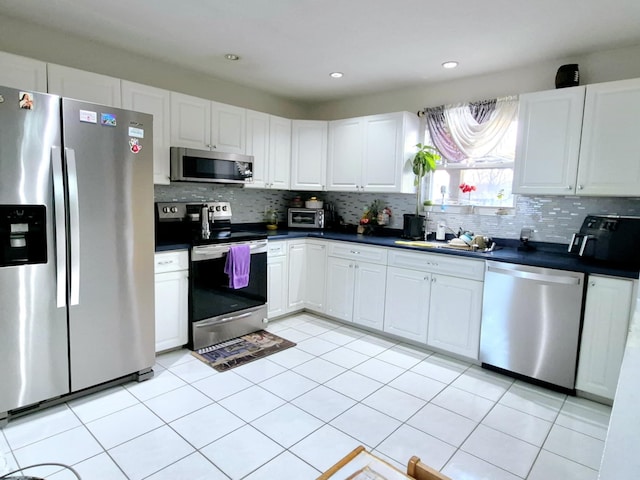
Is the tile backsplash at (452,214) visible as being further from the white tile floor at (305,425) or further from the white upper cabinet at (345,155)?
the white tile floor at (305,425)

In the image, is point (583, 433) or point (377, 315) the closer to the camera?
point (583, 433)

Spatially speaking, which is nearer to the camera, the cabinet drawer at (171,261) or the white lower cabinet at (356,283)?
the cabinet drawer at (171,261)

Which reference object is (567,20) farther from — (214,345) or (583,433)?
(214,345)

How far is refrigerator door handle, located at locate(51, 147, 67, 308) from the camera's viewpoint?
2115mm

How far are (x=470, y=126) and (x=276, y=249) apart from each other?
2216 millimetres

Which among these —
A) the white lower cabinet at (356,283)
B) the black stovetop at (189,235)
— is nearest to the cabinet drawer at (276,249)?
the black stovetop at (189,235)

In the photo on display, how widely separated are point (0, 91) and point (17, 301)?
3.63 feet

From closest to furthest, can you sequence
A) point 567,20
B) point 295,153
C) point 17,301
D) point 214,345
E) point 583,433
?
1. point 17,301
2. point 583,433
3. point 567,20
4. point 214,345
5. point 295,153

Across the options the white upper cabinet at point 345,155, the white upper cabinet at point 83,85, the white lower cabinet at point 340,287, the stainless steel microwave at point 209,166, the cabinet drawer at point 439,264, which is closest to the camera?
the white upper cabinet at point 83,85

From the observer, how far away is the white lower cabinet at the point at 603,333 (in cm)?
241

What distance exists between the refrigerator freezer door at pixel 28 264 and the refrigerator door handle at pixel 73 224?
5 centimetres

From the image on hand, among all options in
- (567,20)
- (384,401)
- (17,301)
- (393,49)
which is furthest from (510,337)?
(17,301)

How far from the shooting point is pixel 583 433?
2.22 m

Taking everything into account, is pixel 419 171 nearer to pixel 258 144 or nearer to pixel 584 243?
pixel 584 243
